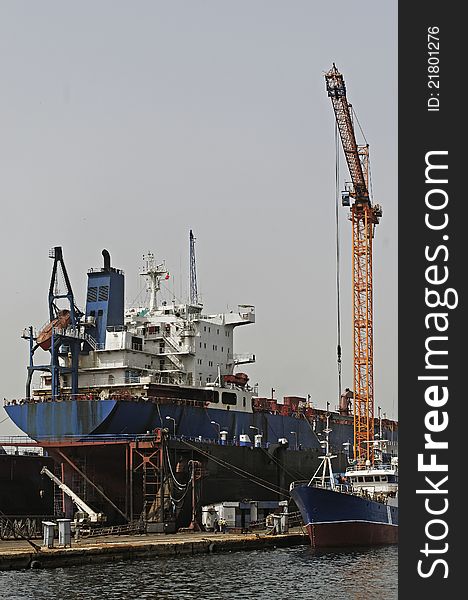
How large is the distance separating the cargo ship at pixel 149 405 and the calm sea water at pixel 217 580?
41.7 ft

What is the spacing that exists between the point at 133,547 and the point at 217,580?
7.17 m

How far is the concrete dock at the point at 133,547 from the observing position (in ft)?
135

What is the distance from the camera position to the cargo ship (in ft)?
194

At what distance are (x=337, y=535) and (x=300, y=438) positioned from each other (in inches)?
956

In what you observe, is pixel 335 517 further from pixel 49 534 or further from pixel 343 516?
pixel 49 534

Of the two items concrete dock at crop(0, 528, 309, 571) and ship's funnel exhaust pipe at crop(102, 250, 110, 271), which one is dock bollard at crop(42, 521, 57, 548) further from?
ship's funnel exhaust pipe at crop(102, 250, 110, 271)

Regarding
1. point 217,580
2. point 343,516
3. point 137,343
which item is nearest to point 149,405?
point 137,343

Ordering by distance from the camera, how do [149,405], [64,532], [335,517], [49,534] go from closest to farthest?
[49,534] → [64,532] → [335,517] → [149,405]

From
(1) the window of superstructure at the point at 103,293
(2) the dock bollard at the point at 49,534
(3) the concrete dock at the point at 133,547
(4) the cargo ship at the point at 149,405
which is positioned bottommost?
(3) the concrete dock at the point at 133,547

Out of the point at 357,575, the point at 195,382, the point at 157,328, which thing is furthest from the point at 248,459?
the point at 357,575

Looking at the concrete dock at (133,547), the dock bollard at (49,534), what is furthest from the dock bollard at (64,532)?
the dock bollard at (49,534)

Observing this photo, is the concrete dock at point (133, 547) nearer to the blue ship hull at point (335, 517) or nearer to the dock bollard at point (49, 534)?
the dock bollard at point (49, 534)

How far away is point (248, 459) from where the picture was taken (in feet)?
211

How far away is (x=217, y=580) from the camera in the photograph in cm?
3847
